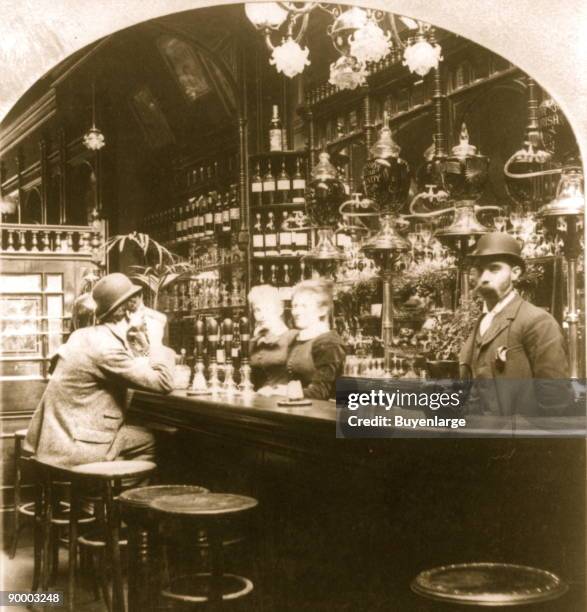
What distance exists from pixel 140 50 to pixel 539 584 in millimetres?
6056

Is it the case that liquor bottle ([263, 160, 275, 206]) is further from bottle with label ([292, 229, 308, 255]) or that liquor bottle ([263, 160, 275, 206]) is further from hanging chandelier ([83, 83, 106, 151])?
hanging chandelier ([83, 83, 106, 151])

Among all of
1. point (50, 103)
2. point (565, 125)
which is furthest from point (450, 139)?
point (50, 103)

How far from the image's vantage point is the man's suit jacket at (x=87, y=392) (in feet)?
13.3

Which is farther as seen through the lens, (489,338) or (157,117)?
(157,117)

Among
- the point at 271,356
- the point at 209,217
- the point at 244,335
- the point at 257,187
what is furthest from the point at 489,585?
the point at 209,217

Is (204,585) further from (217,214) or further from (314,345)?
(217,214)

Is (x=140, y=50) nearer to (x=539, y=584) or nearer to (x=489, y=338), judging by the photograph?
(x=489, y=338)

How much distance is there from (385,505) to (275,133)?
393 cm

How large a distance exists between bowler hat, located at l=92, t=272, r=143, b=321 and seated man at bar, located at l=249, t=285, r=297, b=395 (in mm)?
1290

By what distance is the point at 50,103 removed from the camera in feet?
26.8

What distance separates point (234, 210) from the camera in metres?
6.68

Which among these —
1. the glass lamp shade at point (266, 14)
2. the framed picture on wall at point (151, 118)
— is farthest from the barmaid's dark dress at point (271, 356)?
the framed picture on wall at point (151, 118)

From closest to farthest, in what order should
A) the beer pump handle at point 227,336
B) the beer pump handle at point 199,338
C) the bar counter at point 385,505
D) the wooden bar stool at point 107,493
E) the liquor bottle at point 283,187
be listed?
the bar counter at point 385,505 < the wooden bar stool at point 107,493 < the beer pump handle at point 199,338 < the beer pump handle at point 227,336 < the liquor bottle at point 283,187

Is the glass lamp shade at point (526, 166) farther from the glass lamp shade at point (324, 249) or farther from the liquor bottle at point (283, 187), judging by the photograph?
the liquor bottle at point (283, 187)
